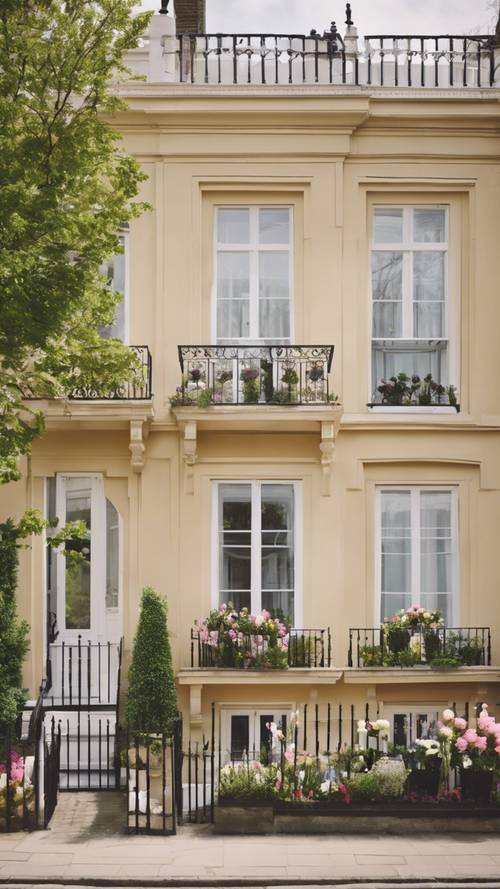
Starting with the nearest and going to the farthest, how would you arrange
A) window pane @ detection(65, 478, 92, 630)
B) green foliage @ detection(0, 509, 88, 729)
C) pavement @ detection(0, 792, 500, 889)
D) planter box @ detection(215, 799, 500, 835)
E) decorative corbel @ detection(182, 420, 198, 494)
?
pavement @ detection(0, 792, 500, 889) < planter box @ detection(215, 799, 500, 835) < green foliage @ detection(0, 509, 88, 729) < decorative corbel @ detection(182, 420, 198, 494) < window pane @ detection(65, 478, 92, 630)

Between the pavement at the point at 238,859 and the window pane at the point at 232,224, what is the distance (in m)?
8.18

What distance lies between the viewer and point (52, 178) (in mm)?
10875

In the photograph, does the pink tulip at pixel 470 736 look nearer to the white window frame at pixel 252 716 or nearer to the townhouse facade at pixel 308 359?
the townhouse facade at pixel 308 359

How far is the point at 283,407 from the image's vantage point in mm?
14180

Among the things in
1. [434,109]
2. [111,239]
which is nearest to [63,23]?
[111,239]

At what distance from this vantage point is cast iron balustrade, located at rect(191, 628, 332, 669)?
14.1m

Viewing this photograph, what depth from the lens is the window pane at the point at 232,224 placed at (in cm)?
1515

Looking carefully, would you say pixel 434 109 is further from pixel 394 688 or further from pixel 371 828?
pixel 371 828

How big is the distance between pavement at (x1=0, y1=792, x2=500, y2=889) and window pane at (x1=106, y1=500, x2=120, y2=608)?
4.84 meters

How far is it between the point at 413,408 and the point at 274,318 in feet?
7.95

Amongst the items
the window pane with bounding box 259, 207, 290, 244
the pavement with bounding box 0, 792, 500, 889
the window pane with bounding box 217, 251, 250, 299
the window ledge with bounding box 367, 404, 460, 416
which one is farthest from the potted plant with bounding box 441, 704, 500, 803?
the window pane with bounding box 259, 207, 290, 244

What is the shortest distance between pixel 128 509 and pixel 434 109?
7.27 m

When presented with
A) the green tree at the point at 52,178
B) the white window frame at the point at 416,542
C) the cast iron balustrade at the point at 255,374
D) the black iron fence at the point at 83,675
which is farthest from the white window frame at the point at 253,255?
the black iron fence at the point at 83,675

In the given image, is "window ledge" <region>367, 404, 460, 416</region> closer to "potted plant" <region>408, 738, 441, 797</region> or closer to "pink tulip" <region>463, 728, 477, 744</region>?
"pink tulip" <region>463, 728, 477, 744</region>
